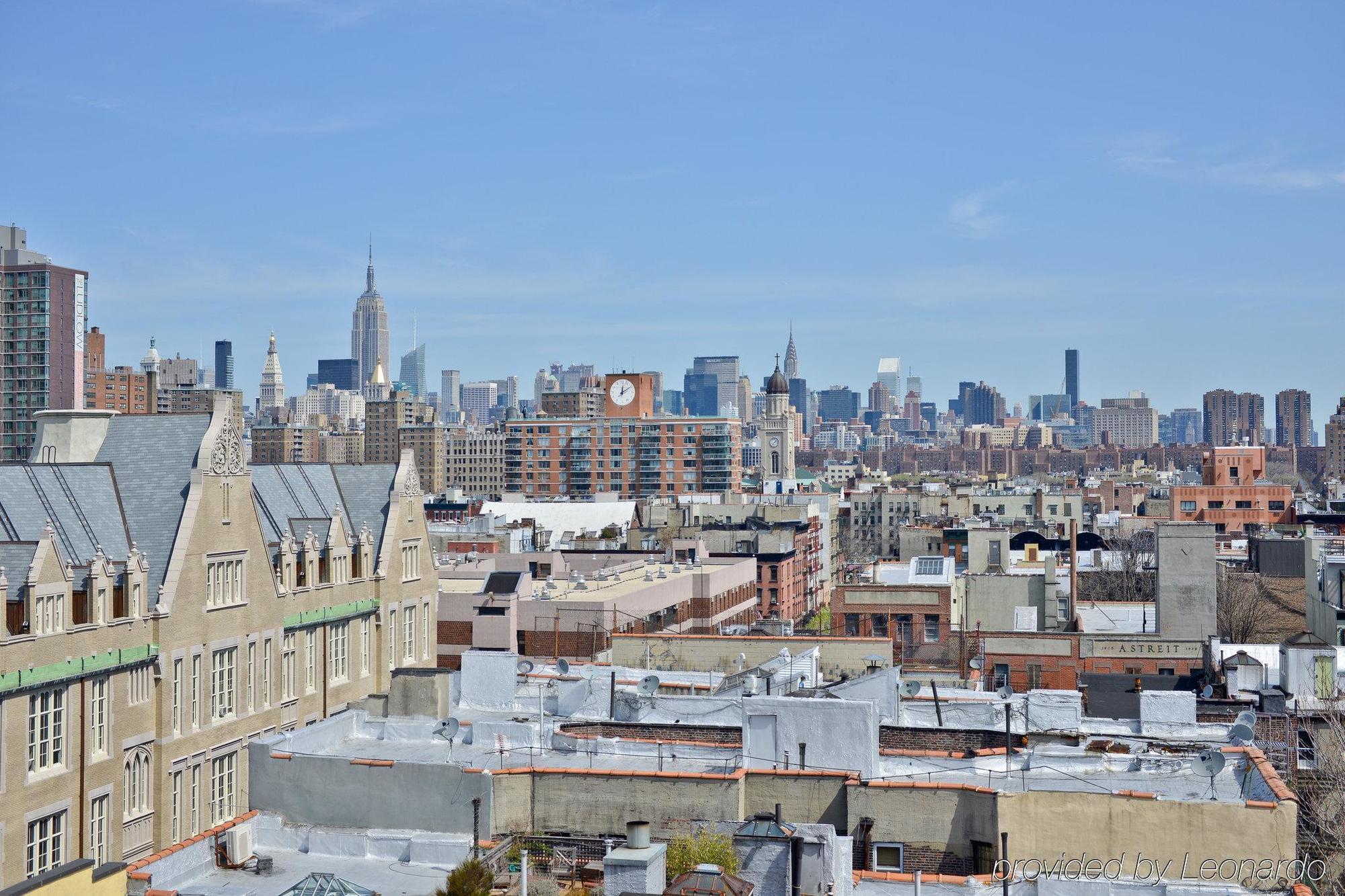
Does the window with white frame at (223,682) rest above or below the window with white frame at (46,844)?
above

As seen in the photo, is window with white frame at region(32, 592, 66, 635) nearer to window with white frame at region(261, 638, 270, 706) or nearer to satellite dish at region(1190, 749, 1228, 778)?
window with white frame at region(261, 638, 270, 706)

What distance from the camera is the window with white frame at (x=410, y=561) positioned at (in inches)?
2302

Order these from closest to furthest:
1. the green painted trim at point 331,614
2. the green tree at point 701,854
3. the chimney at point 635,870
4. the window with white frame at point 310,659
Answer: the chimney at point 635,870
the green tree at point 701,854
the green painted trim at point 331,614
the window with white frame at point 310,659

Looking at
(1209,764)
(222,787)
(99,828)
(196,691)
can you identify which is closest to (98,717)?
(99,828)

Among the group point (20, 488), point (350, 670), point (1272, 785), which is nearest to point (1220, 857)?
point (1272, 785)

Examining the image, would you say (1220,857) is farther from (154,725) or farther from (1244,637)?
(1244,637)

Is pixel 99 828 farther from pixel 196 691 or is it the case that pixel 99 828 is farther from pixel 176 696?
pixel 196 691

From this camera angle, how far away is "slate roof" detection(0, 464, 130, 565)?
37906 millimetres

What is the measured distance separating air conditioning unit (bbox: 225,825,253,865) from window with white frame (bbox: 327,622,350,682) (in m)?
25.6

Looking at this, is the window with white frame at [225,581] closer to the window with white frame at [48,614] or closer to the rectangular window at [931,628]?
the window with white frame at [48,614]

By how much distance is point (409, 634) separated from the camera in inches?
2311

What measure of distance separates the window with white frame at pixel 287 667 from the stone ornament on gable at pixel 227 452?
6155 mm

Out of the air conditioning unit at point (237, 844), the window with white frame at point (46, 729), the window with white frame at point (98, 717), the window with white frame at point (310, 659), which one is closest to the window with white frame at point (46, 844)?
the window with white frame at point (46, 729)

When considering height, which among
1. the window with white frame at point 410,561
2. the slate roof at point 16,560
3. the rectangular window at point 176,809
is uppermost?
the slate roof at point 16,560
